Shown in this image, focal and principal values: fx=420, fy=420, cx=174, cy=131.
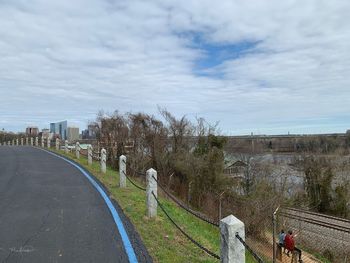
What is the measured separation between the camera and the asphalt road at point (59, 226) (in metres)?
6.76

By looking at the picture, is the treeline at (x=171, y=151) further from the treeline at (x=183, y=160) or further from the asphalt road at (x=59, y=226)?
the asphalt road at (x=59, y=226)

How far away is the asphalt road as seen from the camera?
6758 millimetres

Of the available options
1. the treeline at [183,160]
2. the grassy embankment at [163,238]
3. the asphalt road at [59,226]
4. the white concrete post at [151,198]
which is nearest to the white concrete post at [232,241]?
the grassy embankment at [163,238]

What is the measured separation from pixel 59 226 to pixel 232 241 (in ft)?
15.9

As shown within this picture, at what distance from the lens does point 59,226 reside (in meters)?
8.63

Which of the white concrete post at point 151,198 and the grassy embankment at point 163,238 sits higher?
the white concrete post at point 151,198

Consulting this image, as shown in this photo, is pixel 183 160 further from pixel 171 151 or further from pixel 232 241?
pixel 232 241

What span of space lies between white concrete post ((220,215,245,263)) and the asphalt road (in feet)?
6.34

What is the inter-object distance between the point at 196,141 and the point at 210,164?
267 cm

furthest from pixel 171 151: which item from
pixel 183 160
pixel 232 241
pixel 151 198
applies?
pixel 232 241

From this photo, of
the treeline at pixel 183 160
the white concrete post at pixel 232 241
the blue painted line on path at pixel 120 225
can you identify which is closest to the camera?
the white concrete post at pixel 232 241

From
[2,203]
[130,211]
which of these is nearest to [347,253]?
[130,211]

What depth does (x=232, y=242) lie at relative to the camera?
16.1ft

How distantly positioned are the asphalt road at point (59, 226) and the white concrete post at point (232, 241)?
6.34 feet
